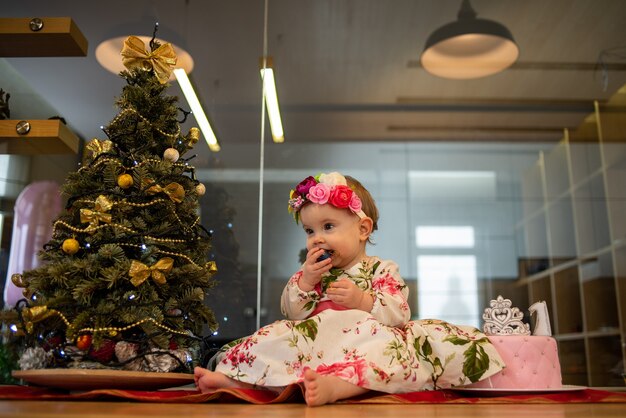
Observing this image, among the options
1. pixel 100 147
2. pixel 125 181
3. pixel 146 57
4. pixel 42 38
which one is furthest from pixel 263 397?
pixel 42 38

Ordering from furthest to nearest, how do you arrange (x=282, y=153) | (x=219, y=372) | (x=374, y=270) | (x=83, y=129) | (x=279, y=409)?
1. (x=282, y=153)
2. (x=83, y=129)
3. (x=374, y=270)
4. (x=219, y=372)
5. (x=279, y=409)

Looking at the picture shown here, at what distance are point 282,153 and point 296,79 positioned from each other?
1.33 feet

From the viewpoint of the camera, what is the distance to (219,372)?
152 centimetres

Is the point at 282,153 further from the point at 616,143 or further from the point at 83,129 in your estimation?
the point at 616,143

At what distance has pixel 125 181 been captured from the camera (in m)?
1.64

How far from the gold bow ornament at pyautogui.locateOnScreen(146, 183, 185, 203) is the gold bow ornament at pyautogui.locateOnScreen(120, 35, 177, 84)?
37 centimetres

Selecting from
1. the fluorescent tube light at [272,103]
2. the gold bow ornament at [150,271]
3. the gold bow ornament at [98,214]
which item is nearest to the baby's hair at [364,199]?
the gold bow ornament at [150,271]

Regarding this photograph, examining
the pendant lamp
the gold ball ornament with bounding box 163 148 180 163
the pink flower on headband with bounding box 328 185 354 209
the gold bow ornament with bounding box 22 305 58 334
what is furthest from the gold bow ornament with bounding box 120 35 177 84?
the pendant lamp

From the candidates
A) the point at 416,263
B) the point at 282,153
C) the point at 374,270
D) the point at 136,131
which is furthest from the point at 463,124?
the point at 136,131

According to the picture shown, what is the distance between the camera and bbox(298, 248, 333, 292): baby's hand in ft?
5.34

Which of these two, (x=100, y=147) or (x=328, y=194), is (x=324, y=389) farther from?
(x=100, y=147)

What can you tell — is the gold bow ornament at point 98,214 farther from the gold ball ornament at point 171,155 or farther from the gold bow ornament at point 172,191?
the gold ball ornament at point 171,155

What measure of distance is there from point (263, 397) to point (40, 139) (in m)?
1.41

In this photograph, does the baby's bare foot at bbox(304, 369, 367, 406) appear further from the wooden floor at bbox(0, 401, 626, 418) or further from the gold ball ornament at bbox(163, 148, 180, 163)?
the gold ball ornament at bbox(163, 148, 180, 163)
